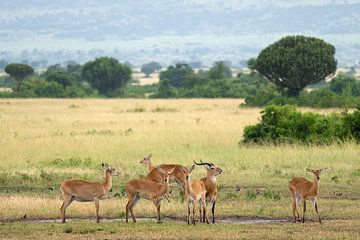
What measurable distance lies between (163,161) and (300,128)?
7.59 m

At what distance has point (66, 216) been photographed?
18531 mm

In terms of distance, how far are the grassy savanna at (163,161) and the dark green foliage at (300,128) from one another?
1.12 meters

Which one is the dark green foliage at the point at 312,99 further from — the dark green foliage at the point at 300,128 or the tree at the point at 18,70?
the tree at the point at 18,70

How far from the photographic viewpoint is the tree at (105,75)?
333 ft

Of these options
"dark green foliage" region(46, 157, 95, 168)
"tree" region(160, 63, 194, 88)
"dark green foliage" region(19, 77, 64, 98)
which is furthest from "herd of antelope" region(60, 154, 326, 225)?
"tree" region(160, 63, 194, 88)

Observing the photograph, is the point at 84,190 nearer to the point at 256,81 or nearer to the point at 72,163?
the point at 72,163

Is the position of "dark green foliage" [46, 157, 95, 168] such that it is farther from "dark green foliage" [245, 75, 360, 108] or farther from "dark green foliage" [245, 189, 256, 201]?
"dark green foliage" [245, 75, 360, 108]

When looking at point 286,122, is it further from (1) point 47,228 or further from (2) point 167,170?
(1) point 47,228

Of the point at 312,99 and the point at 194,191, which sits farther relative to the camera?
the point at 312,99

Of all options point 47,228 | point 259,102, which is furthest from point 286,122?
point 259,102

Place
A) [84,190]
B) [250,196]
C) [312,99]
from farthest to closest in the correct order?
[312,99] < [250,196] < [84,190]

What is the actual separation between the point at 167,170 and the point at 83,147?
15.1 m

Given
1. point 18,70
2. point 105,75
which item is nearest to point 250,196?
point 105,75

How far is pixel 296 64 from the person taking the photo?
2499 inches
